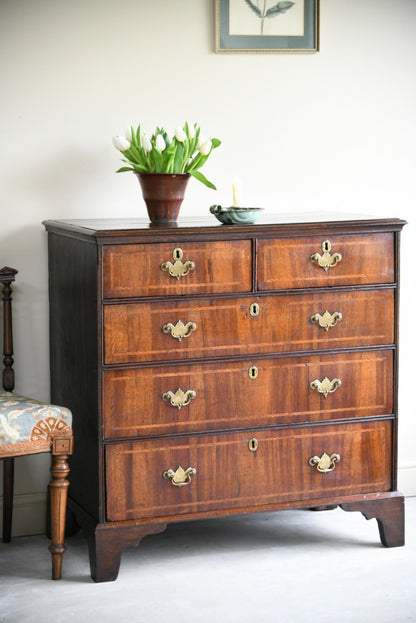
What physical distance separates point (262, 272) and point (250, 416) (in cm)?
46

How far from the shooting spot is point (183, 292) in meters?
2.96

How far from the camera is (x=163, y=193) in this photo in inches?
122

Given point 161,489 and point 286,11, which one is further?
point 286,11

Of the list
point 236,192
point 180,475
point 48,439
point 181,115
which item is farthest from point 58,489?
point 181,115

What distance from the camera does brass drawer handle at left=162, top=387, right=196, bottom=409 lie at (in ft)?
9.82

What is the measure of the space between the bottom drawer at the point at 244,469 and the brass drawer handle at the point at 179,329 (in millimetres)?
325

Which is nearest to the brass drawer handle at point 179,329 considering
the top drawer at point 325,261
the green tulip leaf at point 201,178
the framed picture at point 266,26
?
the top drawer at point 325,261

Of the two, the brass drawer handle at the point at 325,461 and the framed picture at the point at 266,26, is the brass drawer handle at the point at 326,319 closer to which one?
the brass drawer handle at the point at 325,461

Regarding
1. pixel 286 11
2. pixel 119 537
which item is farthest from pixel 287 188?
pixel 119 537

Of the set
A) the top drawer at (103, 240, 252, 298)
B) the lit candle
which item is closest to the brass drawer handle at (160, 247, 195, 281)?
the top drawer at (103, 240, 252, 298)

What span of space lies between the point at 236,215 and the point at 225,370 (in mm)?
486

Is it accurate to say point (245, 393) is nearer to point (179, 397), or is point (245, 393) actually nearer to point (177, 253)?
point (179, 397)

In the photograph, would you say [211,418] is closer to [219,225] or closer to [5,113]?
[219,225]

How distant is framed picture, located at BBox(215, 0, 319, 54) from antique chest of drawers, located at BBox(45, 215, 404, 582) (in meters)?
0.78
